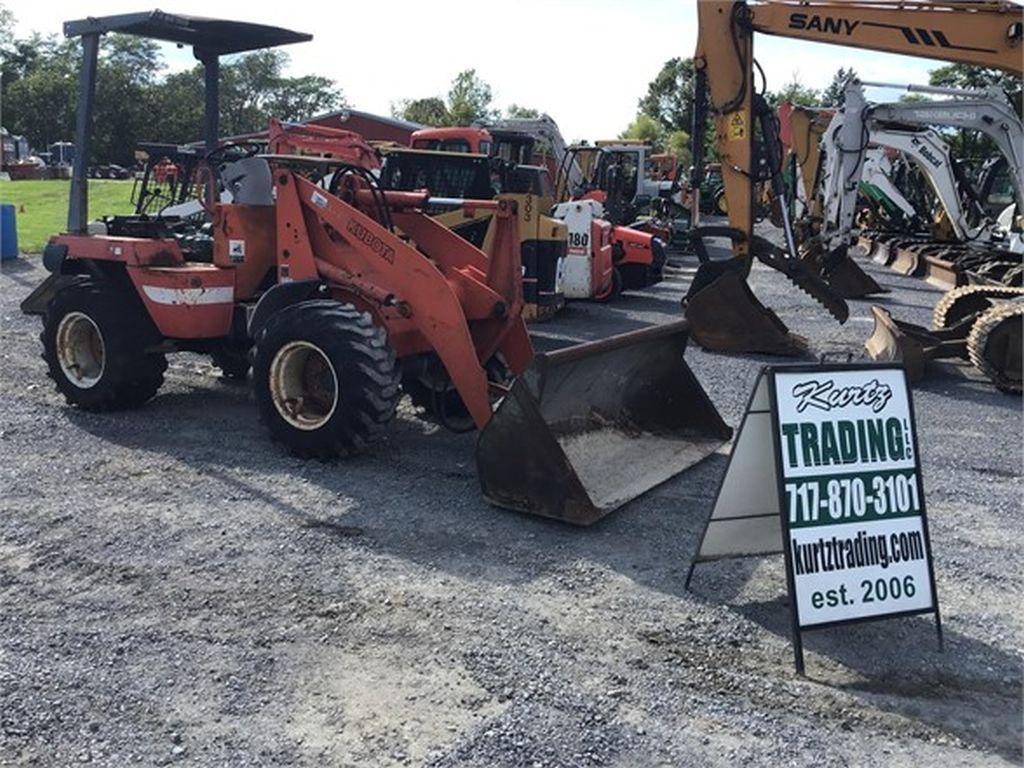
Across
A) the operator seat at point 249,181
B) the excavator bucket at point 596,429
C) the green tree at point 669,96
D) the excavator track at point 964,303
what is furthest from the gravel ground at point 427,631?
the green tree at point 669,96

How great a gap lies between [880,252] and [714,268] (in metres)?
12.7

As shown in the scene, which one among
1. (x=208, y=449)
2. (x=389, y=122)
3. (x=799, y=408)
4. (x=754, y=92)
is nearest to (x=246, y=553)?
(x=208, y=449)

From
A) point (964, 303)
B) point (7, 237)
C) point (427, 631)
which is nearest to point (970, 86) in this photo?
point (964, 303)

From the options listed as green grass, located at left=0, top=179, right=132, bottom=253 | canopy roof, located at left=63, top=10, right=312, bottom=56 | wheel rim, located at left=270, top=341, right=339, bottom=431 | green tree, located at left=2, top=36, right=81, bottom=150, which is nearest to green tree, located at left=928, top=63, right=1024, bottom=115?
green grass, located at left=0, top=179, right=132, bottom=253

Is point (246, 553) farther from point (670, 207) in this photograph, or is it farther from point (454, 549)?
point (670, 207)

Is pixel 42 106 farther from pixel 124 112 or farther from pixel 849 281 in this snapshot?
pixel 849 281

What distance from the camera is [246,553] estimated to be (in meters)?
4.97

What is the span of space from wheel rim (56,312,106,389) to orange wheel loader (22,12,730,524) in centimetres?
1

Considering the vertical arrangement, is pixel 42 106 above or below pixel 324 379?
above

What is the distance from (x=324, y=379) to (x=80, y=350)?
242 cm

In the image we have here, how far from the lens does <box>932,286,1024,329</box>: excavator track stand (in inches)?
436

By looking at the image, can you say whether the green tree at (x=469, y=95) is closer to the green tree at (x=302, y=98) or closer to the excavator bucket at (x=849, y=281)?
the green tree at (x=302, y=98)

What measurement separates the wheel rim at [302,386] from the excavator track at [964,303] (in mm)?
7612

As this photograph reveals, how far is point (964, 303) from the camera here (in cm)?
1120
